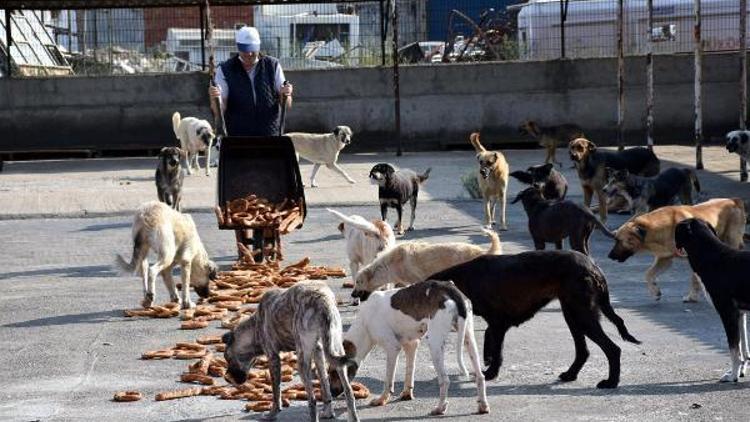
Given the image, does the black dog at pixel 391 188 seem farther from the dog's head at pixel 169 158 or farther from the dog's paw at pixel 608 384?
the dog's paw at pixel 608 384

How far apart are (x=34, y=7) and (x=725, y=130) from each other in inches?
481

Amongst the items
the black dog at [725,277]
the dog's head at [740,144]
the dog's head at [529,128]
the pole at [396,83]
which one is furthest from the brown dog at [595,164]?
the black dog at [725,277]

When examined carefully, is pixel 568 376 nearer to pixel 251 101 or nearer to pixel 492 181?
pixel 251 101

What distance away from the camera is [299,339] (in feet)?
25.7

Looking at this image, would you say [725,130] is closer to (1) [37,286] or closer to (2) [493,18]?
(2) [493,18]

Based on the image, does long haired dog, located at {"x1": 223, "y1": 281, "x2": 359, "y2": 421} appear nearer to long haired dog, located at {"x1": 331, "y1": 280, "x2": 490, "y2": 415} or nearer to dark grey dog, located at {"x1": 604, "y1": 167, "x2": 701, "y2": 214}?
long haired dog, located at {"x1": 331, "y1": 280, "x2": 490, "y2": 415}

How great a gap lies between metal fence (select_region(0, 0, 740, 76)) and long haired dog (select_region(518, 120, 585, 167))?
238 centimetres

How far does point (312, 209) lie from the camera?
18.7 m

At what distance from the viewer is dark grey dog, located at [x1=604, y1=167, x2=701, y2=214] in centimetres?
1583

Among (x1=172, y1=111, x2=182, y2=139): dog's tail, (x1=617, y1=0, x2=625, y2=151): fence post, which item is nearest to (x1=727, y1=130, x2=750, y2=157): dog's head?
(x1=617, y1=0, x2=625, y2=151): fence post

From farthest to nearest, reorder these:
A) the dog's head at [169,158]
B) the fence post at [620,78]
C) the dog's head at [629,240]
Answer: the fence post at [620,78]
the dog's head at [169,158]
the dog's head at [629,240]

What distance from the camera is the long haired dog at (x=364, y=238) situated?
11.5 metres

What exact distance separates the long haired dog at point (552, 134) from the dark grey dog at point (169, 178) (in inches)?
297

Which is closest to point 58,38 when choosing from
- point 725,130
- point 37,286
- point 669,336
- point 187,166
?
point 187,166
